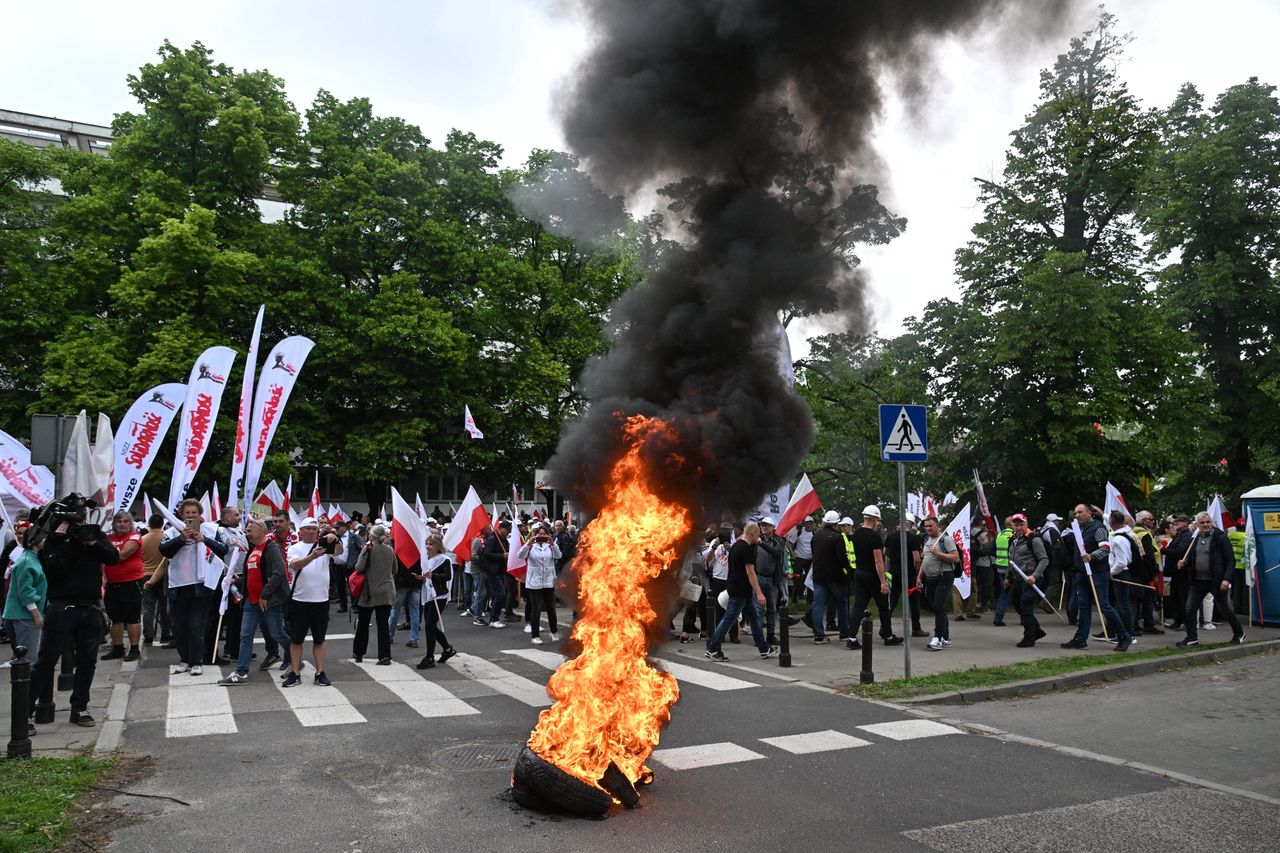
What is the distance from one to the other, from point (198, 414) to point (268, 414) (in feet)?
3.29

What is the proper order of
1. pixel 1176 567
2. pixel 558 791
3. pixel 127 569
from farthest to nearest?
1. pixel 1176 567
2. pixel 127 569
3. pixel 558 791

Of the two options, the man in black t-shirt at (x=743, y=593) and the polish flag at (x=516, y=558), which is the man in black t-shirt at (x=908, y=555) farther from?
the polish flag at (x=516, y=558)

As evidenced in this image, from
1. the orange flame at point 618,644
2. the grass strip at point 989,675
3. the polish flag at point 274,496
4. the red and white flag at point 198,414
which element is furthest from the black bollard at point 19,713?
the polish flag at point 274,496

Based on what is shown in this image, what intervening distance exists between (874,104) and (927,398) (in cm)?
1577

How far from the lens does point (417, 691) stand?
950cm

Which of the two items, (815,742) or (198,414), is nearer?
(815,742)

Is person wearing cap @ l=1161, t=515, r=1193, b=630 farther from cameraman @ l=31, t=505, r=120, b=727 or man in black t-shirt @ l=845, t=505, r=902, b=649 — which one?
cameraman @ l=31, t=505, r=120, b=727

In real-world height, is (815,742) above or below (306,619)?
below

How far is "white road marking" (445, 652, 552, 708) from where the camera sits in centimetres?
921

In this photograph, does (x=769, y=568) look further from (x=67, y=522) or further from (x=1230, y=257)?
(x=1230, y=257)

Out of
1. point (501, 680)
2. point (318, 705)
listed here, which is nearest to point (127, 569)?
point (318, 705)

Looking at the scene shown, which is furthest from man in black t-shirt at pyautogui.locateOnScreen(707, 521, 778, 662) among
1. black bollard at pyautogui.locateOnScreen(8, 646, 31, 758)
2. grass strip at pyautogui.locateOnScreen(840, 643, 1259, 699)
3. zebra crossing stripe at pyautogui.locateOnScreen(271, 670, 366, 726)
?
black bollard at pyautogui.locateOnScreen(8, 646, 31, 758)

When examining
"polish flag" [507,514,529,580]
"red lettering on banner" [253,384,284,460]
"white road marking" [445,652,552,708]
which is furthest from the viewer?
"polish flag" [507,514,529,580]

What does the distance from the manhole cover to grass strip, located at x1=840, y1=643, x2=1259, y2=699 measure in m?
3.97
